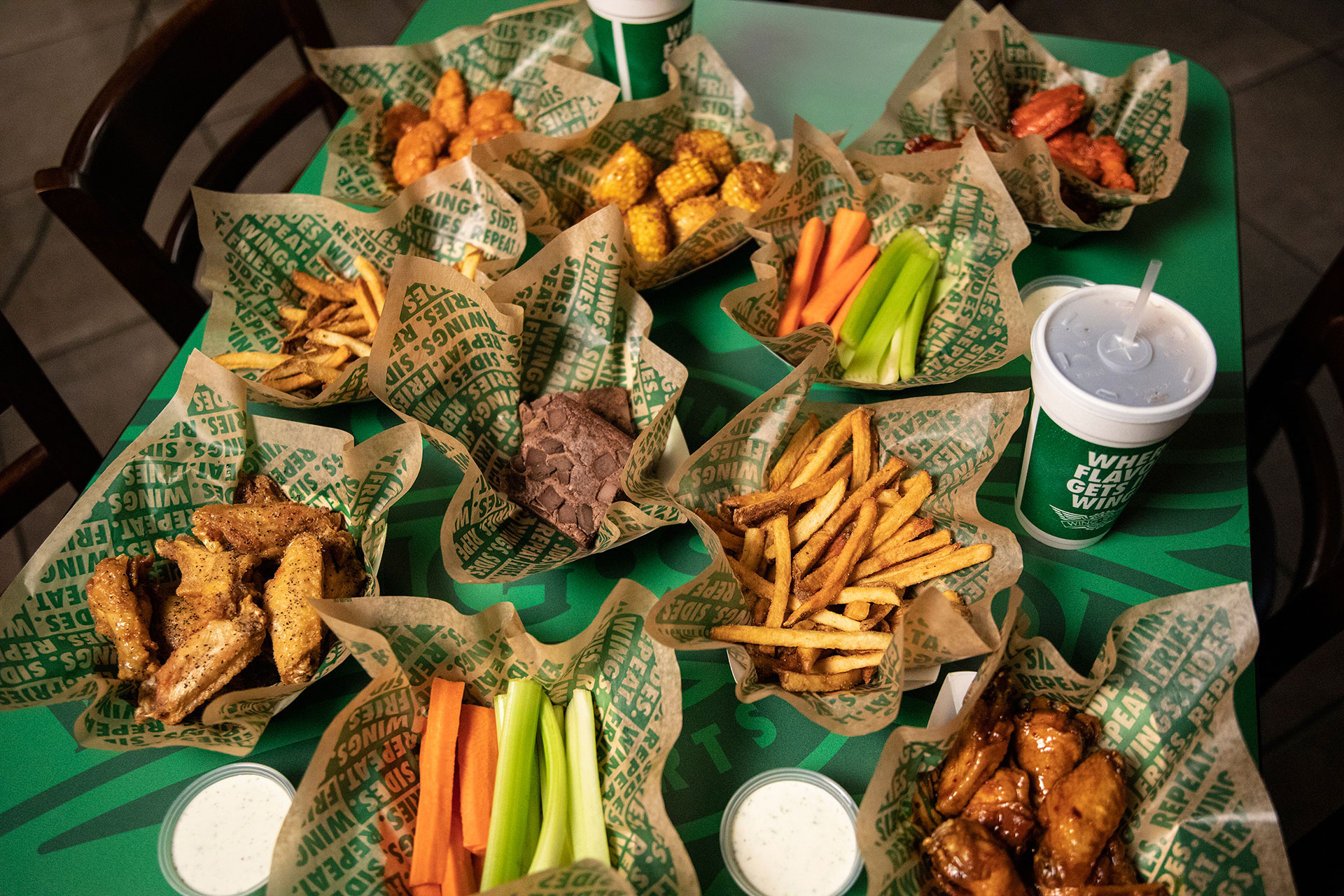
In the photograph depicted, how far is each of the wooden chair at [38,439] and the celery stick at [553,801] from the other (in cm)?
154

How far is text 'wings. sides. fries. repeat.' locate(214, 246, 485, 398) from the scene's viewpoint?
2.00 metres

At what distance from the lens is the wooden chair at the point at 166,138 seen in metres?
2.18

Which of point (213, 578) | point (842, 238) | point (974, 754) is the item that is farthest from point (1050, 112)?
point (213, 578)

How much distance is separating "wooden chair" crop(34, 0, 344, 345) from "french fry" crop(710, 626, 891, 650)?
1784 millimetres

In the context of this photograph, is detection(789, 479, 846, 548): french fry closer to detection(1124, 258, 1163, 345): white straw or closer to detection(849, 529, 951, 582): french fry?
detection(849, 529, 951, 582): french fry

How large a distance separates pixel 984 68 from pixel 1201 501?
→ 48.7 inches

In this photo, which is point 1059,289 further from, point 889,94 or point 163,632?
point 163,632

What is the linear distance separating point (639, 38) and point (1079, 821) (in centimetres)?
208

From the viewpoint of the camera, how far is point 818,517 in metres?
1.74

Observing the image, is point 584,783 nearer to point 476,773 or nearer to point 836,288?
point 476,773

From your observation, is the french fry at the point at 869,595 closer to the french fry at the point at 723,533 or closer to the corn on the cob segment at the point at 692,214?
the french fry at the point at 723,533

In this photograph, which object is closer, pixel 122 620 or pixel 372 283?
pixel 122 620


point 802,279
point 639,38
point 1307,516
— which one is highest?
point 639,38

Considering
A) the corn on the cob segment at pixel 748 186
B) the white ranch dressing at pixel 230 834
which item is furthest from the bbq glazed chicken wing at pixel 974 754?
the corn on the cob segment at pixel 748 186
